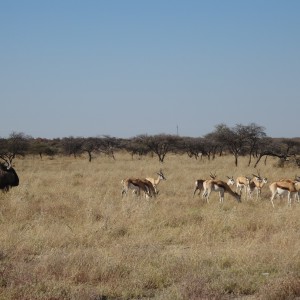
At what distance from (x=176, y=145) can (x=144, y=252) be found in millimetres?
42564

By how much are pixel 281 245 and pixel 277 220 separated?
8.67 ft

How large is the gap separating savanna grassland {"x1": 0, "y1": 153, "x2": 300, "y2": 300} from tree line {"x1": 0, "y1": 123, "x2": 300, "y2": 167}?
71.9 ft

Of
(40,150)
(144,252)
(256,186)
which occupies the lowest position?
(144,252)

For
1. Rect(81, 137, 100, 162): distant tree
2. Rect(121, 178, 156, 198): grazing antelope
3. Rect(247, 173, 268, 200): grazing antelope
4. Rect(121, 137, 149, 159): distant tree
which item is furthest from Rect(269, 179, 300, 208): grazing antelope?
Rect(121, 137, 149, 159): distant tree

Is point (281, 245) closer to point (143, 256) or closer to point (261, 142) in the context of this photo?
point (143, 256)

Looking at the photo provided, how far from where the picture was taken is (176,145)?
5031 cm

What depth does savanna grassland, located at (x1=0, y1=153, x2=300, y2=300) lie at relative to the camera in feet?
19.2

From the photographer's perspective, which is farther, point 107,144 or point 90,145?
point 107,144

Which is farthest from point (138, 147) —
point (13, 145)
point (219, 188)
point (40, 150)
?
point (219, 188)

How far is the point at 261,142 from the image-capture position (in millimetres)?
41438

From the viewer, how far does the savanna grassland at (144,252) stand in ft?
19.2

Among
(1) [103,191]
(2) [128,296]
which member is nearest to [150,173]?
(1) [103,191]

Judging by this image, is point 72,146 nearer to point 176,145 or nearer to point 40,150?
point 40,150

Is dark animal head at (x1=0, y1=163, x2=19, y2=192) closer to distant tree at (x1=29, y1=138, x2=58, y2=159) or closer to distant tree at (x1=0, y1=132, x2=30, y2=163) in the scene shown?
distant tree at (x1=0, y1=132, x2=30, y2=163)
